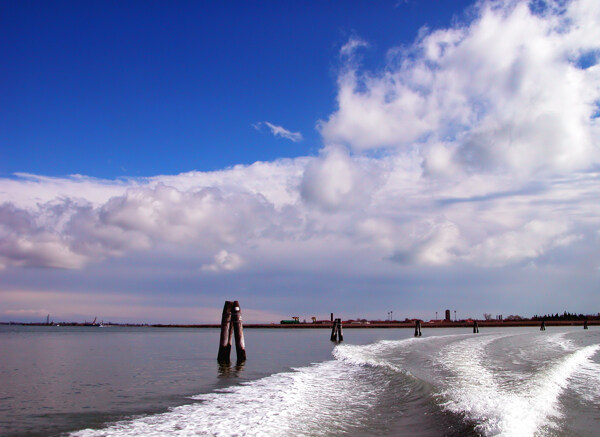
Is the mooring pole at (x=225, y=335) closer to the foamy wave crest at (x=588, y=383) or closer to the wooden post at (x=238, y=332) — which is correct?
the wooden post at (x=238, y=332)

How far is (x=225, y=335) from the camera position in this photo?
24.4m

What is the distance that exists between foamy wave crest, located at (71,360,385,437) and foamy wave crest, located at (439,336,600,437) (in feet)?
8.29

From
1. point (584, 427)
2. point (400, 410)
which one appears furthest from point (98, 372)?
point (584, 427)

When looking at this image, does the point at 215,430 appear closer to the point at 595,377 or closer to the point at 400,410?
the point at 400,410

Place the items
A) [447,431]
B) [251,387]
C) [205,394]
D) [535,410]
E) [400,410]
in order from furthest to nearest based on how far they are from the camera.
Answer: [251,387] → [205,394] → [400,410] → [535,410] → [447,431]

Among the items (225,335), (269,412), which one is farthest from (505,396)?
(225,335)

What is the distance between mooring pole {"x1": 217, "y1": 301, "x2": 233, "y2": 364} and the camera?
78.9 ft

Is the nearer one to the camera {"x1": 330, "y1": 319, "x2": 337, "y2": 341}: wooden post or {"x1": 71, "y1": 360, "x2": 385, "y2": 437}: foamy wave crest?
{"x1": 71, "y1": 360, "x2": 385, "y2": 437}: foamy wave crest

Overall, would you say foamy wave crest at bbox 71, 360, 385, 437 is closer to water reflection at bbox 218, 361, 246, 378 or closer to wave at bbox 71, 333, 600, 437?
wave at bbox 71, 333, 600, 437

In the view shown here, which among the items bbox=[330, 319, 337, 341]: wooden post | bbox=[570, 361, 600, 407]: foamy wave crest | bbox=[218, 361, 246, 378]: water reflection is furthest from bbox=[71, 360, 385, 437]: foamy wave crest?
bbox=[330, 319, 337, 341]: wooden post

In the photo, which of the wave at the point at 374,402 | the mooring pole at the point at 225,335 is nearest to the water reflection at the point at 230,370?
the mooring pole at the point at 225,335

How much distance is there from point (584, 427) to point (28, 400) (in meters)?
14.2

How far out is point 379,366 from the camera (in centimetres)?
2134

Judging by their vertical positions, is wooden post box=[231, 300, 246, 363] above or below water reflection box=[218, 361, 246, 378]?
above
